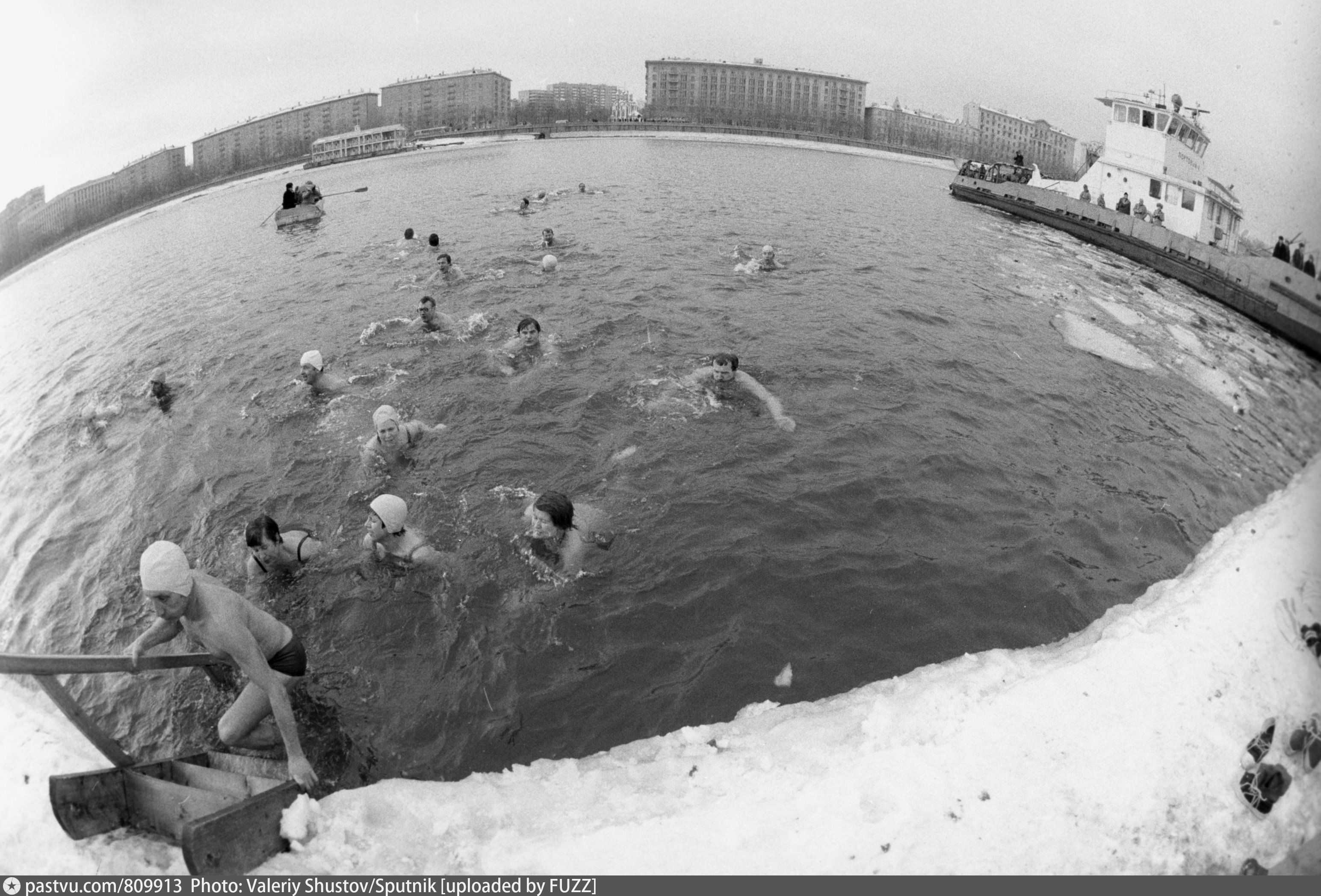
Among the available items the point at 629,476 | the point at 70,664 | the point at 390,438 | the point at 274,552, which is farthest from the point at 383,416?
the point at 70,664

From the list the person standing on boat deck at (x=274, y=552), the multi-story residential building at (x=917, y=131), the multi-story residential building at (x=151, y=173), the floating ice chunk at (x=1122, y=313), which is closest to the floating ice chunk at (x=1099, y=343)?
the floating ice chunk at (x=1122, y=313)

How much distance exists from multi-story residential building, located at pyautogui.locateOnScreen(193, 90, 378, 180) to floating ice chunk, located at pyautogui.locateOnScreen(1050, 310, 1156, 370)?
585 inches

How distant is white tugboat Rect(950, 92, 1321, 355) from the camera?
298 cm

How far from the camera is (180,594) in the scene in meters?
3.54

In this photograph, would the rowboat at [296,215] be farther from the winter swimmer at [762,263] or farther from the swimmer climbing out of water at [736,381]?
the swimmer climbing out of water at [736,381]

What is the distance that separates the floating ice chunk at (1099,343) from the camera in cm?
993

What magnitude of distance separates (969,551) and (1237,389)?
2.26 m

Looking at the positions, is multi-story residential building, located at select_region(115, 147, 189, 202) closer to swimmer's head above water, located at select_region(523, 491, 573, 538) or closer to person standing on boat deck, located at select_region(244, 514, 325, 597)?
person standing on boat deck, located at select_region(244, 514, 325, 597)

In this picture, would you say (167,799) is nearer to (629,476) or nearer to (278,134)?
(629,476)

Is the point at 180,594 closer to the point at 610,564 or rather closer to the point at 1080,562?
the point at 610,564

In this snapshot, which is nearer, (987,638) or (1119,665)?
(1119,665)

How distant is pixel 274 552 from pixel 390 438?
6.64ft

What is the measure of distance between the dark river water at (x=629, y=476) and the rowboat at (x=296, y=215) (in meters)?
8.59

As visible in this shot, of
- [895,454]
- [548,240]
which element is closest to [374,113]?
[548,240]
